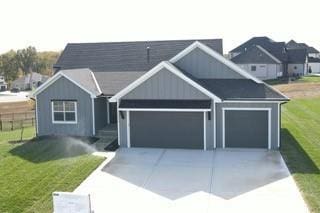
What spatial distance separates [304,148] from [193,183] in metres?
6.78

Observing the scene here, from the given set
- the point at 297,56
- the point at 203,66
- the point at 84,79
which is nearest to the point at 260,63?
the point at 297,56

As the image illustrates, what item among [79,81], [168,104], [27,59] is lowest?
[168,104]

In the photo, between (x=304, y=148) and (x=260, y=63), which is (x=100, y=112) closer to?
(x=304, y=148)

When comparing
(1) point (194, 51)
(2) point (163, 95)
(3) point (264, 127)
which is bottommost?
(3) point (264, 127)

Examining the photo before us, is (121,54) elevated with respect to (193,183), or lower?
elevated

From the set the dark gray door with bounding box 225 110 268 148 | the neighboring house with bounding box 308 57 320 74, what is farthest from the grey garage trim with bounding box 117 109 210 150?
the neighboring house with bounding box 308 57 320 74

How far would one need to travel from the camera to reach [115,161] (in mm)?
16750

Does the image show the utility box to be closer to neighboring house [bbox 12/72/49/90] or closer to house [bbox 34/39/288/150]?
house [bbox 34/39/288/150]

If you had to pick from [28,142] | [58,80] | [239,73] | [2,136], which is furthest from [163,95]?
[2,136]

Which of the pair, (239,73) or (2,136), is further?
(2,136)

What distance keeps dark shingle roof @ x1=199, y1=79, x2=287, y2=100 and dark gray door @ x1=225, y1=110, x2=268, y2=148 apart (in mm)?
691

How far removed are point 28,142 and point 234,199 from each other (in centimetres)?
1192

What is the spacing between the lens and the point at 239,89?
63.0 ft

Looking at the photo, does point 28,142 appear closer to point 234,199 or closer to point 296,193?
point 234,199
